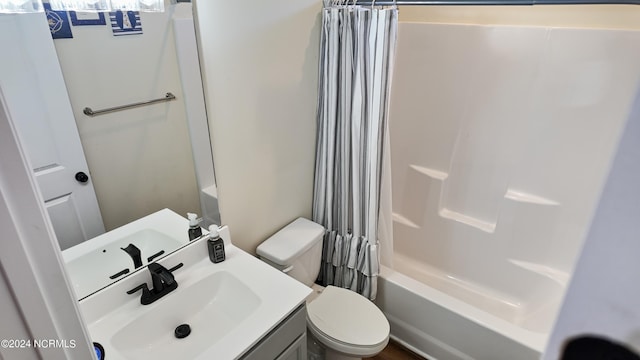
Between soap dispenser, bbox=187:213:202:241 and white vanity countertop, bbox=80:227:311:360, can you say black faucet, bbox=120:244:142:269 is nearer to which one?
white vanity countertop, bbox=80:227:311:360

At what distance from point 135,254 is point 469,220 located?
1.87 meters

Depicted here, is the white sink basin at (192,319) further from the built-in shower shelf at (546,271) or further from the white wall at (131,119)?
the built-in shower shelf at (546,271)

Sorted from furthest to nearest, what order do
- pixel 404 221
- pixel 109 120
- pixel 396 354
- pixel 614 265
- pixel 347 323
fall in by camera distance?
pixel 404 221, pixel 396 354, pixel 347 323, pixel 109 120, pixel 614 265

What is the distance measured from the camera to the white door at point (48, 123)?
930mm

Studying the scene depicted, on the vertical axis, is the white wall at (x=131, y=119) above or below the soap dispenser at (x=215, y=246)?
above

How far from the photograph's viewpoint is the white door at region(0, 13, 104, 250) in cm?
93

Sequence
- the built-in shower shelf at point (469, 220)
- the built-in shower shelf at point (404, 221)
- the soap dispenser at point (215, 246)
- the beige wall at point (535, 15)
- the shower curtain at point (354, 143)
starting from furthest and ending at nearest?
1. the built-in shower shelf at point (404, 221)
2. the built-in shower shelf at point (469, 220)
3. the beige wall at point (535, 15)
4. the shower curtain at point (354, 143)
5. the soap dispenser at point (215, 246)

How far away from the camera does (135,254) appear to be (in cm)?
129

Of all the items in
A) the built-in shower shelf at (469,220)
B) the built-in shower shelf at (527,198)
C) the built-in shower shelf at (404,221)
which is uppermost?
the built-in shower shelf at (527,198)

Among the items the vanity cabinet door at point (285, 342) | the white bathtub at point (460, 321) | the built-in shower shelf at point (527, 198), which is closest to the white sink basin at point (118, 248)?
the vanity cabinet door at point (285, 342)

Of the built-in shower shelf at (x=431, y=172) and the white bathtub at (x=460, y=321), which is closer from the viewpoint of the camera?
the white bathtub at (x=460, y=321)

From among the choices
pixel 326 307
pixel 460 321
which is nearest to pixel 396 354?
pixel 460 321

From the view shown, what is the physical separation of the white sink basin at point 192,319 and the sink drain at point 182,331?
0.04ft

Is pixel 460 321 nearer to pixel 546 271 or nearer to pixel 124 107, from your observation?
pixel 546 271
